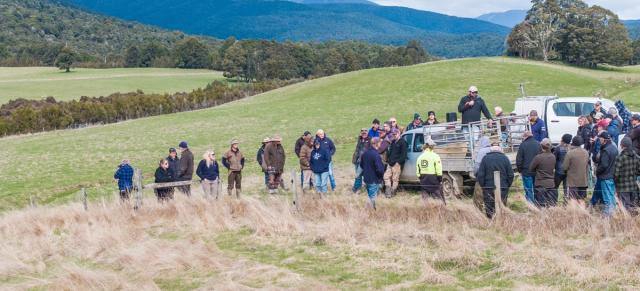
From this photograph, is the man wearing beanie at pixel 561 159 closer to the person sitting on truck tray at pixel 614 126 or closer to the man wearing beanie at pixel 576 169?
the man wearing beanie at pixel 576 169

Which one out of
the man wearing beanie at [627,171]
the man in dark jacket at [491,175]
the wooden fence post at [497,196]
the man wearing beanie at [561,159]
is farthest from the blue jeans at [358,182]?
the man wearing beanie at [627,171]

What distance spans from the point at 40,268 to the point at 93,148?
28091 millimetres

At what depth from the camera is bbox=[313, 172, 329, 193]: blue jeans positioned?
18.1m

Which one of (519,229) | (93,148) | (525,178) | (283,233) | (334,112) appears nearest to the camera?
(519,229)

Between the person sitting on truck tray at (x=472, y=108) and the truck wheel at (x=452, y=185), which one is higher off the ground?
the person sitting on truck tray at (x=472, y=108)

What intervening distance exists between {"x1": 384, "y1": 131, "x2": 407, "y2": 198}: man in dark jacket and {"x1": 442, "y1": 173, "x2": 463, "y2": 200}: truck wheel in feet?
4.03

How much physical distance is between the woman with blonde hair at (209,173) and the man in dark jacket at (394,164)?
4808 mm

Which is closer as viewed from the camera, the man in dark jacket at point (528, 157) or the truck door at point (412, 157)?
the man in dark jacket at point (528, 157)

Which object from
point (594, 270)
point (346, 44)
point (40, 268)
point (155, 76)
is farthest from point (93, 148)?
point (346, 44)

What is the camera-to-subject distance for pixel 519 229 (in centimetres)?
1193

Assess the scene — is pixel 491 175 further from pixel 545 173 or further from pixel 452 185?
pixel 452 185

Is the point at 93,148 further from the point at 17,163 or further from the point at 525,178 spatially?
the point at 525,178

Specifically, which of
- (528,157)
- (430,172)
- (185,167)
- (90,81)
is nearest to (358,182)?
(430,172)

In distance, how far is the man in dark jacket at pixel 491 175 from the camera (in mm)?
13258
